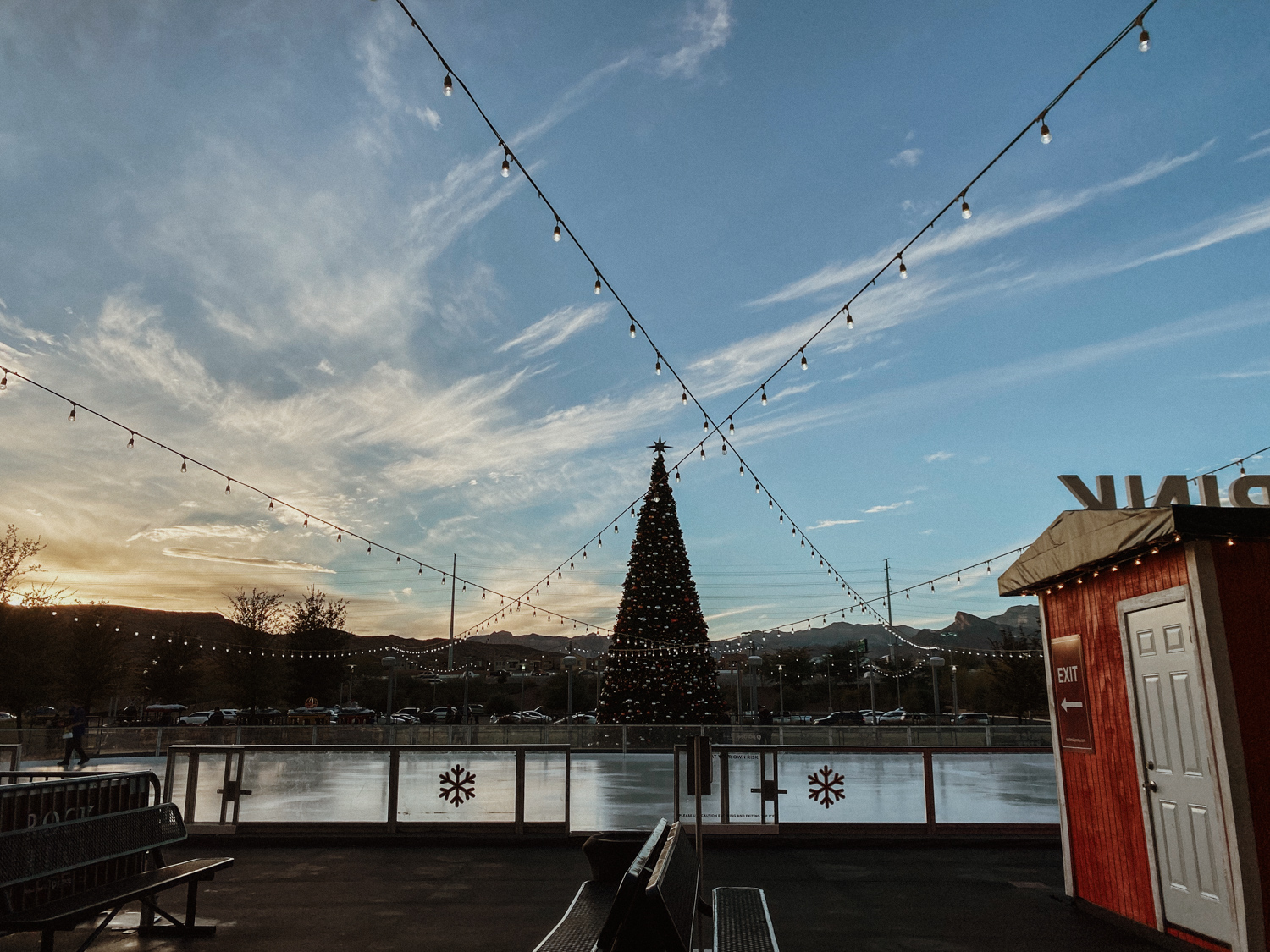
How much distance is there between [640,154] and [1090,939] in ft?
27.1

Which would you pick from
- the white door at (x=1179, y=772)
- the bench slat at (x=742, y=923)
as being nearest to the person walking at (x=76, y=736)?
the bench slat at (x=742, y=923)

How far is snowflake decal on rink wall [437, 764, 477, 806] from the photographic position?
8.91 m

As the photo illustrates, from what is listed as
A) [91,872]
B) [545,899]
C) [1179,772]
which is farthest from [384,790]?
[1179,772]

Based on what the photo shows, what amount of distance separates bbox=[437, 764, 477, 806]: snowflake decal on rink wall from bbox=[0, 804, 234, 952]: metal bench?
333cm

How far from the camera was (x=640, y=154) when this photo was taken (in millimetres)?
9438

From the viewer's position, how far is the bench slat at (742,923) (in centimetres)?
379

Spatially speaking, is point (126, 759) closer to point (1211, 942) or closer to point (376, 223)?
point (376, 223)

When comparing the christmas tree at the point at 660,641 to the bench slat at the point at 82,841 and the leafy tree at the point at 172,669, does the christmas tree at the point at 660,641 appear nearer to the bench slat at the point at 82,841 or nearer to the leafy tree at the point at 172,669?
the bench slat at the point at 82,841

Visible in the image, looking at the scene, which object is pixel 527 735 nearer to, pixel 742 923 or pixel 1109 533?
pixel 742 923

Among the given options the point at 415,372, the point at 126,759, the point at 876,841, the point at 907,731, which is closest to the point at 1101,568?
the point at 876,841

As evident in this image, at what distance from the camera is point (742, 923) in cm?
421

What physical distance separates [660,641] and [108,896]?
22.2 m

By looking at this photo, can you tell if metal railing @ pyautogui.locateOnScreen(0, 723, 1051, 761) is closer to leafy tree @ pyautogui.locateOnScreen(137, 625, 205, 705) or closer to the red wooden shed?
the red wooden shed

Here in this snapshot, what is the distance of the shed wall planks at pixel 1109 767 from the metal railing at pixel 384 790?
4.84 metres
